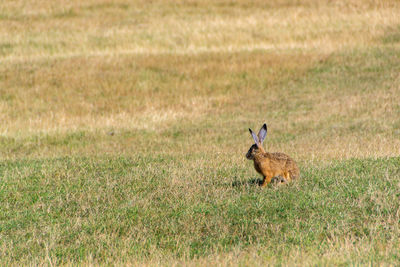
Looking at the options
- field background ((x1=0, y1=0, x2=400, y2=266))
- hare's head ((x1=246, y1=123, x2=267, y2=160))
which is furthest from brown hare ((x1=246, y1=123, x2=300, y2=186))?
field background ((x1=0, y1=0, x2=400, y2=266))

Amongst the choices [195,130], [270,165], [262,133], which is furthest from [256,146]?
[195,130]

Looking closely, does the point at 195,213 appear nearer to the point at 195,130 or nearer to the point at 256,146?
the point at 256,146

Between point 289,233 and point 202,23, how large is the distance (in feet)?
92.5

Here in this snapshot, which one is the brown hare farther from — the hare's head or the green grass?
the green grass

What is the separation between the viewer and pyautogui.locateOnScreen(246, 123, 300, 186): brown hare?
29.4ft

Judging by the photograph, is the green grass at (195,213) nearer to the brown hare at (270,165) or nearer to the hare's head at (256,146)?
the brown hare at (270,165)

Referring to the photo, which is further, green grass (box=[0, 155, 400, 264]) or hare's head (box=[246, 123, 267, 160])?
hare's head (box=[246, 123, 267, 160])

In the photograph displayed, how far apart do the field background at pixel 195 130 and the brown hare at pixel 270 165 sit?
0.69ft

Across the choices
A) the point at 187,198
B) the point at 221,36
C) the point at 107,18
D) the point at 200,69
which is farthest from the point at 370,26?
the point at 187,198

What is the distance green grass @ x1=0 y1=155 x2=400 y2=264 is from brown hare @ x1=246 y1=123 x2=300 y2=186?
251 mm

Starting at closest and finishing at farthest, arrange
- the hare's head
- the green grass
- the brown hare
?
the green grass
the brown hare
the hare's head

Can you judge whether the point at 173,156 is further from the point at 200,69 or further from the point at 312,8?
the point at 312,8

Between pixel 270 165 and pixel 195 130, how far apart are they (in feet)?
37.4

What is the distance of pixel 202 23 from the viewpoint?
112 feet
